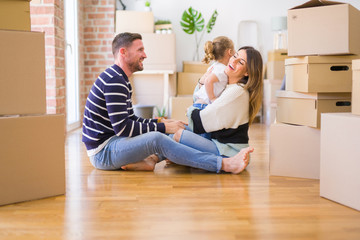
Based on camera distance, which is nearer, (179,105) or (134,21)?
(179,105)

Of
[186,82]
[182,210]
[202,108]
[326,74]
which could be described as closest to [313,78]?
[326,74]

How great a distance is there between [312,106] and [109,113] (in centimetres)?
110

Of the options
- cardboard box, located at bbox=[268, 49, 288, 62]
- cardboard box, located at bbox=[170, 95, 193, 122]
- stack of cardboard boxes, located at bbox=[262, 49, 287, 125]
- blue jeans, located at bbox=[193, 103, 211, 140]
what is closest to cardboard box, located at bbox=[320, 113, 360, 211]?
blue jeans, located at bbox=[193, 103, 211, 140]

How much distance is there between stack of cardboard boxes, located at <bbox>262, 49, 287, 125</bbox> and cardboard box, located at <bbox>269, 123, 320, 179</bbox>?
9.93 ft

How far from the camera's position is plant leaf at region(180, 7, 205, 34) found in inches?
223

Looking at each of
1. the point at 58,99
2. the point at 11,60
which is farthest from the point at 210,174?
the point at 58,99

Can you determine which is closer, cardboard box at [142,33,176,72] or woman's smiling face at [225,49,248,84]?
woman's smiling face at [225,49,248,84]

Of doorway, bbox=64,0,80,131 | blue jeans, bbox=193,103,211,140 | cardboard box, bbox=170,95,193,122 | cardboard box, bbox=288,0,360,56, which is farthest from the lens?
cardboard box, bbox=170,95,193,122

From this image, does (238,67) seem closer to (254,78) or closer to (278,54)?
(254,78)

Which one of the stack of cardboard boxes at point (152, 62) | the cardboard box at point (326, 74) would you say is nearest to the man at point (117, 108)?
the cardboard box at point (326, 74)

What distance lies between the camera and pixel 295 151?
240 cm

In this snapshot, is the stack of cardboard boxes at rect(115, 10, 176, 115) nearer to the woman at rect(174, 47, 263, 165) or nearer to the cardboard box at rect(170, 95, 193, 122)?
the cardboard box at rect(170, 95, 193, 122)

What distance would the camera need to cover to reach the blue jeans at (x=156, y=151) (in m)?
2.41

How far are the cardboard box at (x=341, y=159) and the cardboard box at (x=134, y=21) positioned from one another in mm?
3616
